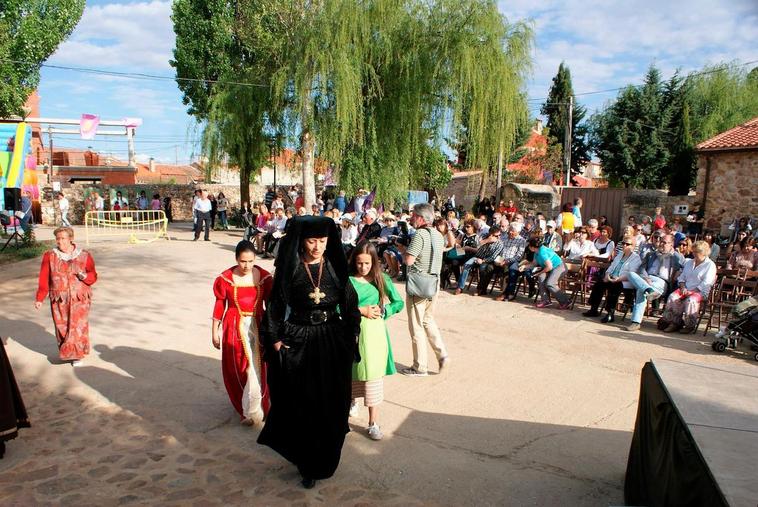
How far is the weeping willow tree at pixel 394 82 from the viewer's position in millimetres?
17391

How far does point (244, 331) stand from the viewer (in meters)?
4.79

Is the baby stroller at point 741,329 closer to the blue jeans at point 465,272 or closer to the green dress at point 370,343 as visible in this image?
the blue jeans at point 465,272

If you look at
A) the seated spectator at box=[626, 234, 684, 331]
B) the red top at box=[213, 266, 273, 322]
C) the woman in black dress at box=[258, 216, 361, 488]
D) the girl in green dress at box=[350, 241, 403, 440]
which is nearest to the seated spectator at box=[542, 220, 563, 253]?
the seated spectator at box=[626, 234, 684, 331]

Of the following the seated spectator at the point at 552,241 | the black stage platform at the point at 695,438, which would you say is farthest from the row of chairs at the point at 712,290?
the black stage platform at the point at 695,438

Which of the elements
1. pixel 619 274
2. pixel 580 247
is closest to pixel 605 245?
pixel 580 247

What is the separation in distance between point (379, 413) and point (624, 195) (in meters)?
19.5

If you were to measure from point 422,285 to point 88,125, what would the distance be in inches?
1244

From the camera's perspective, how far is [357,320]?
4188mm

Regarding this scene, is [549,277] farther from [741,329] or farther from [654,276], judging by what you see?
[741,329]

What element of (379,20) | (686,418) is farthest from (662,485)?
(379,20)

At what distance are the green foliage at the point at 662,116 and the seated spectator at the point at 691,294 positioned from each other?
26226mm

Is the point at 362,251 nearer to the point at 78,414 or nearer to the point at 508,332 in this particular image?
the point at 78,414

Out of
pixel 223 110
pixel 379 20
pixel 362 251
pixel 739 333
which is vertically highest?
pixel 379 20

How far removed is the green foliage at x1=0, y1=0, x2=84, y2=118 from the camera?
1938cm
